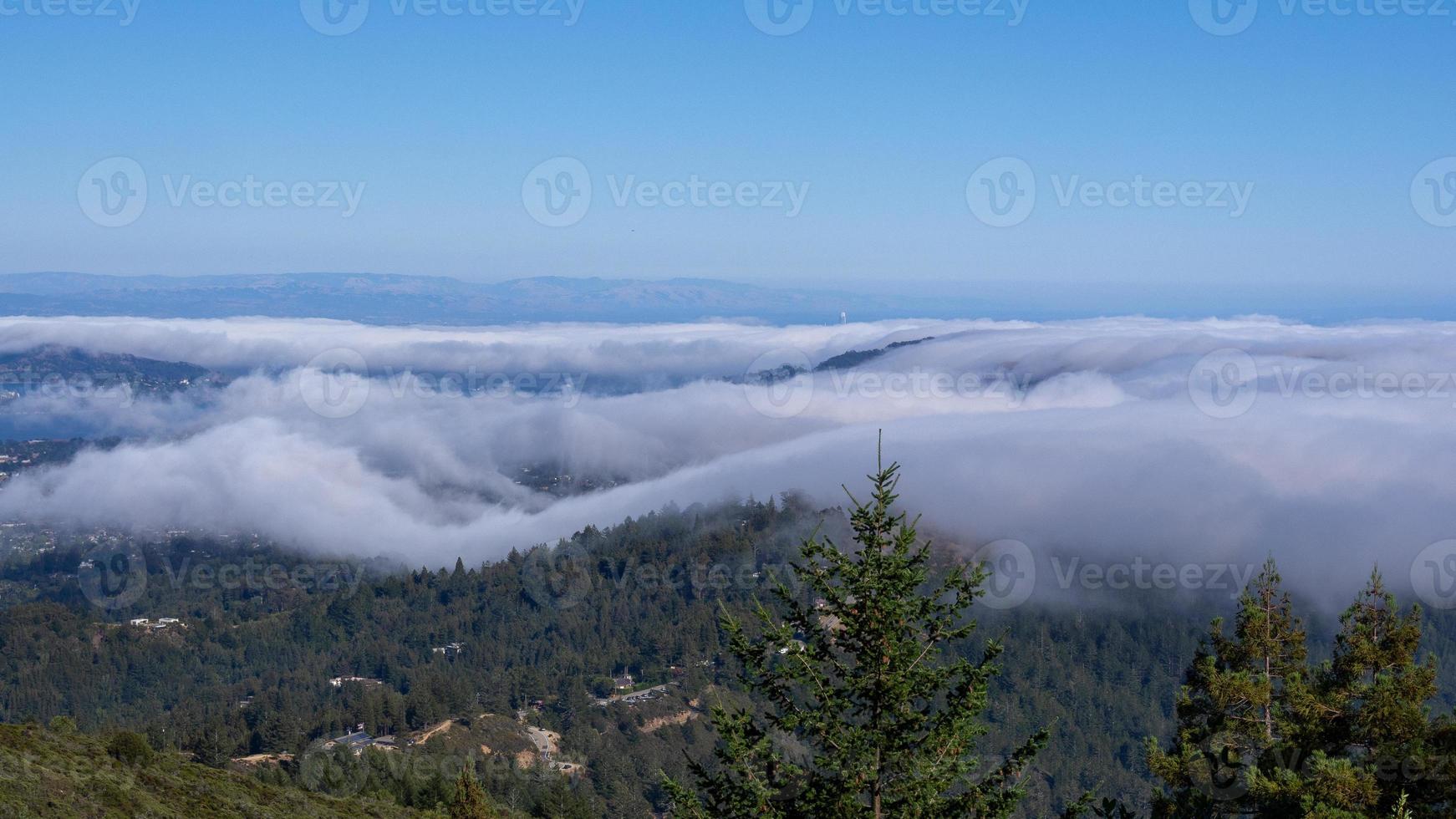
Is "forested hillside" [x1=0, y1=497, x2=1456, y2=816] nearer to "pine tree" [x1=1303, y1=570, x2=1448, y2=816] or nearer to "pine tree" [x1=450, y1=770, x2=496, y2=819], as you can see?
"pine tree" [x1=450, y1=770, x2=496, y2=819]

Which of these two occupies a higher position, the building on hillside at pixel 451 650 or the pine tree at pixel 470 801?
the pine tree at pixel 470 801

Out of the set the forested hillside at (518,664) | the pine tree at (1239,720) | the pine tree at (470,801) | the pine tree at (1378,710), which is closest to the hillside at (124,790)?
the pine tree at (470,801)

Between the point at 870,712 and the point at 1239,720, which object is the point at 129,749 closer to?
the point at 870,712

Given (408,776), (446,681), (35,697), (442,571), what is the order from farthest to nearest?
(442,571)
(35,697)
(446,681)
(408,776)

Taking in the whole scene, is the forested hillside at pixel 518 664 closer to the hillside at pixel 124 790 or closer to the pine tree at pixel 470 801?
the hillside at pixel 124 790

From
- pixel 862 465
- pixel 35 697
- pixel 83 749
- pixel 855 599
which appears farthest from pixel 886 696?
pixel 862 465

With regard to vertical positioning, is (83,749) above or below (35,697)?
above

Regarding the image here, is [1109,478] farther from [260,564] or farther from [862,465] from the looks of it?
[260,564]
